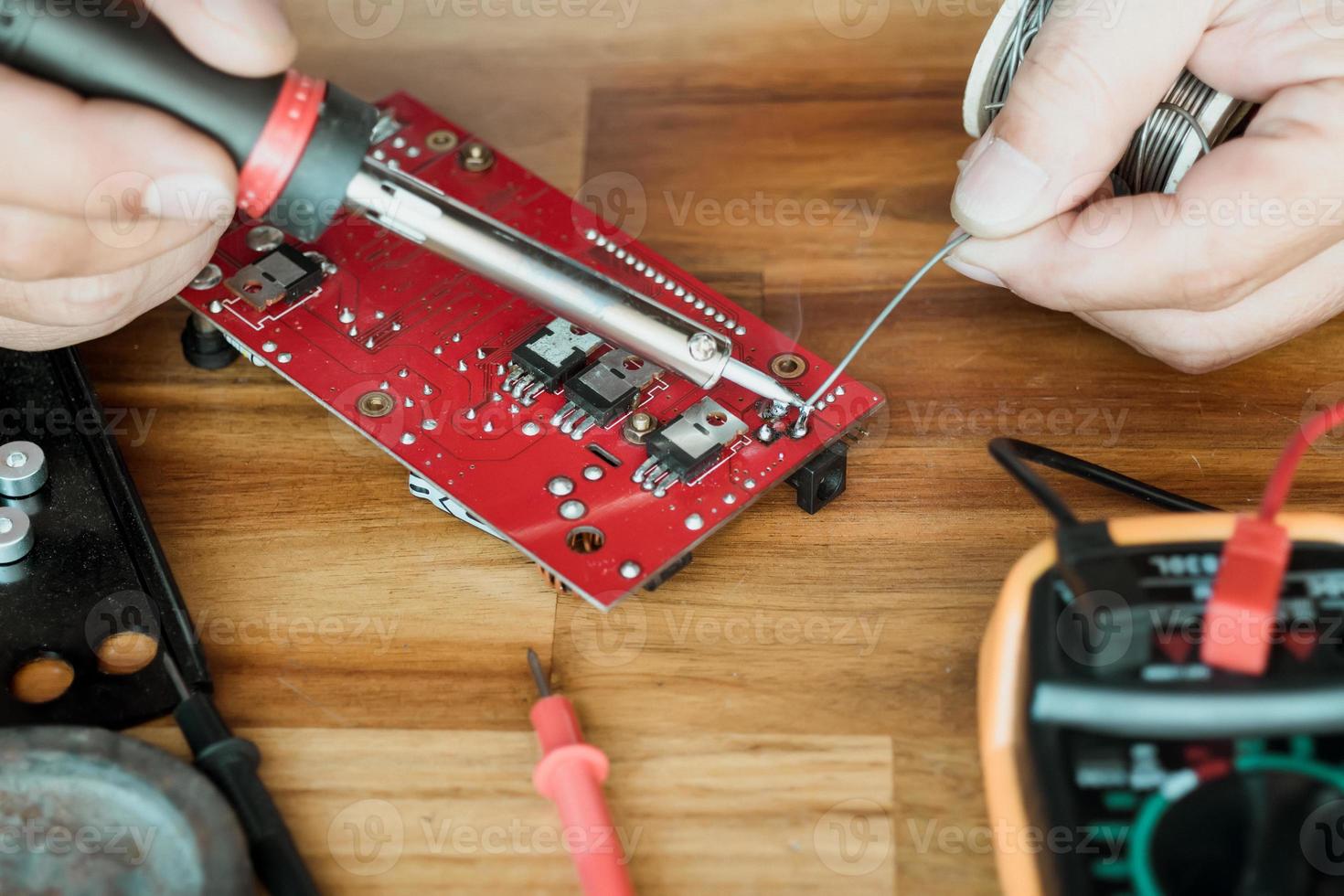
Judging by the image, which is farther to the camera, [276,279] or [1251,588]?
[276,279]

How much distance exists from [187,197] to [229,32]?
83mm

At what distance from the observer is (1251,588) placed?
53cm

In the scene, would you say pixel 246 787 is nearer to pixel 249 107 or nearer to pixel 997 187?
pixel 249 107

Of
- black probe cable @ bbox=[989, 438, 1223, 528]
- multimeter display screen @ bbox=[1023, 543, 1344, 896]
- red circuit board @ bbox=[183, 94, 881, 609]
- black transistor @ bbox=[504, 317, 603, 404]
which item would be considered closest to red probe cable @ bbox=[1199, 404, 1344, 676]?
multimeter display screen @ bbox=[1023, 543, 1344, 896]

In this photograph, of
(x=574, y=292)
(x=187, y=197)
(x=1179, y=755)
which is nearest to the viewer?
(x=1179, y=755)

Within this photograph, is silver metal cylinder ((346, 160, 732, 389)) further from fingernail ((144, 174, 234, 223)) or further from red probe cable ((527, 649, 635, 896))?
red probe cable ((527, 649, 635, 896))

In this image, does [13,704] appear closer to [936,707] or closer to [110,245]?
[110,245]

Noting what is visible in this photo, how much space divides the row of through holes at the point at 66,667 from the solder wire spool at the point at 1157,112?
0.58 metres

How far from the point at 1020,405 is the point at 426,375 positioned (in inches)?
14.8

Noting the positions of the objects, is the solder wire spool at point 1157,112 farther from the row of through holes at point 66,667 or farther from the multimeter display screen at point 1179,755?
the row of through holes at point 66,667

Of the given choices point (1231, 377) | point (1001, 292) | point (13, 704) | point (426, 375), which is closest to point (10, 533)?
point (13, 704)

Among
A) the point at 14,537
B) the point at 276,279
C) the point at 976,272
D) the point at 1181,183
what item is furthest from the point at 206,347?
the point at 1181,183

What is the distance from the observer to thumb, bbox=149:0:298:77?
0.58m

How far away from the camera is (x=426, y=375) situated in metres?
0.75
